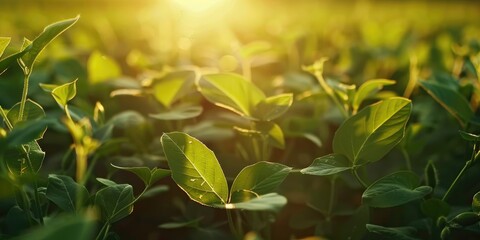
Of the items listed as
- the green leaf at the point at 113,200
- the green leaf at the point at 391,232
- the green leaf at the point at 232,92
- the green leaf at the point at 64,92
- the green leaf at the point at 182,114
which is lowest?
the green leaf at the point at 391,232

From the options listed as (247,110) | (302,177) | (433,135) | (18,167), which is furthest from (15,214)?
(433,135)

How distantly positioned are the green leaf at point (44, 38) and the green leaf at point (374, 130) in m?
0.55

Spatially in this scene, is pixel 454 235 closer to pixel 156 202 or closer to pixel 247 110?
pixel 247 110

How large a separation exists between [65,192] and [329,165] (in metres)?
0.49

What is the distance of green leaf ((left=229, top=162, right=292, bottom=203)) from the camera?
3.03ft

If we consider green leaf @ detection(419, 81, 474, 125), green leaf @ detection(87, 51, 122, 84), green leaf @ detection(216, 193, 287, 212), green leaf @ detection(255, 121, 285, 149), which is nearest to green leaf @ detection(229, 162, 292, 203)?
green leaf @ detection(216, 193, 287, 212)

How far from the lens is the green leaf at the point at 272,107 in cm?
115

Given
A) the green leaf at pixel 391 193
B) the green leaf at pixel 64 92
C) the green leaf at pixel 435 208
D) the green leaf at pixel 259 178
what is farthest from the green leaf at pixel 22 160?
the green leaf at pixel 435 208

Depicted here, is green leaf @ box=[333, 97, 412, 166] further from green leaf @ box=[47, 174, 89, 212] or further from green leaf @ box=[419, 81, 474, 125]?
green leaf @ box=[47, 174, 89, 212]

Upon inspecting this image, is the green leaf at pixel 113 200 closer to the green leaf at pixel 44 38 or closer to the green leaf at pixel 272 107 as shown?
A: the green leaf at pixel 44 38

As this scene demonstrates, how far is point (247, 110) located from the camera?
1189 millimetres

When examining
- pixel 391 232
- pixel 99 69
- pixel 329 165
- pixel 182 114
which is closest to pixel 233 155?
pixel 182 114

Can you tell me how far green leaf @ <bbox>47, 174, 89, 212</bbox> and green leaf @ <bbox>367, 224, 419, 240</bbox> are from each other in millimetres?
533

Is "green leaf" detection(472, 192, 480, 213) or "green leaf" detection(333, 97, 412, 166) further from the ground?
"green leaf" detection(333, 97, 412, 166)
